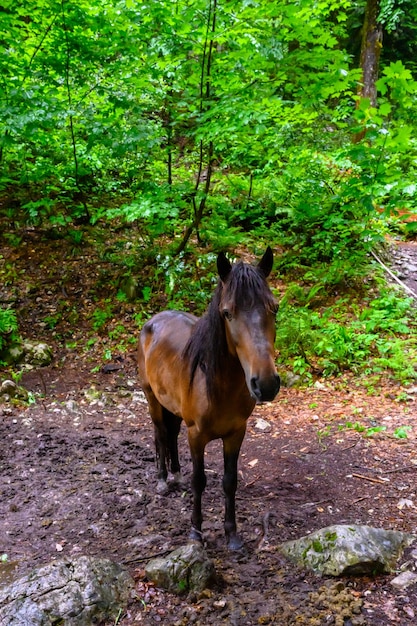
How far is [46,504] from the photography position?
360 centimetres

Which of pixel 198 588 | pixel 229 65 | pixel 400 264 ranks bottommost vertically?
pixel 198 588

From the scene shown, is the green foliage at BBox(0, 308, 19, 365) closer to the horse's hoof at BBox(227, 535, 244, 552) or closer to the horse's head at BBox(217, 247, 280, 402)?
the horse's hoof at BBox(227, 535, 244, 552)

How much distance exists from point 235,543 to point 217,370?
128 centimetres

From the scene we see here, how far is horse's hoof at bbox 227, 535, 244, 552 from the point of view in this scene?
297 cm

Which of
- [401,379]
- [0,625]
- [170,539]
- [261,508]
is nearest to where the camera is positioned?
[0,625]

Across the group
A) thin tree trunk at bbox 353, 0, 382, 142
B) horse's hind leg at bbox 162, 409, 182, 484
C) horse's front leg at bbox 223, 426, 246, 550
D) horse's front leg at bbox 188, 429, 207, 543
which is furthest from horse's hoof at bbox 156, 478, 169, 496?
thin tree trunk at bbox 353, 0, 382, 142

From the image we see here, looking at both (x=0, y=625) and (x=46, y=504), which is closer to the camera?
(x=0, y=625)

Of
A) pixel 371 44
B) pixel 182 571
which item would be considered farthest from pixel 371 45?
pixel 182 571

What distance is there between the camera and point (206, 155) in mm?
8250

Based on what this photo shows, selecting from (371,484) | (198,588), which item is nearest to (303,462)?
(371,484)

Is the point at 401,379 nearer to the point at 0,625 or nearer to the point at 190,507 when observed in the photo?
the point at 190,507

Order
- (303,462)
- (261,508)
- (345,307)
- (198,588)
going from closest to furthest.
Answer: (198,588), (261,508), (303,462), (345,307)

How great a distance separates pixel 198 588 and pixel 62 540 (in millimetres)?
1201

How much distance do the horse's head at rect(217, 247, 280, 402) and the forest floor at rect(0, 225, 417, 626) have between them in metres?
1.27
